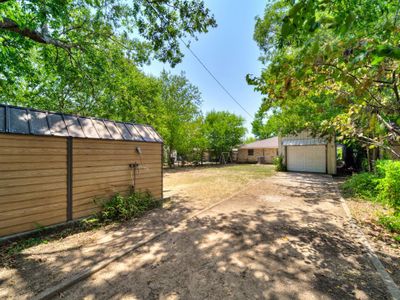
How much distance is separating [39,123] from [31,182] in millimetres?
1161

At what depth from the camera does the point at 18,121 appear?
354 centimetres

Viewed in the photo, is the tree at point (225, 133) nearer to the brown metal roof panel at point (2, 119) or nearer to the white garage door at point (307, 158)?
the white garage door at point (307, 158)

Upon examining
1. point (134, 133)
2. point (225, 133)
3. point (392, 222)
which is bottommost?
point (392, 222)

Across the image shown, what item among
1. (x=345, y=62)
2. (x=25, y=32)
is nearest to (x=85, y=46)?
(x=25, y=32)

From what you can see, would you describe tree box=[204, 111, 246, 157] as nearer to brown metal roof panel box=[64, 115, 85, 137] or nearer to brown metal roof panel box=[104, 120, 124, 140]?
brown metal roof panel box=[104, 120, 124, 140]

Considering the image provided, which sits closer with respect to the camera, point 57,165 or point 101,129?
point 57,165

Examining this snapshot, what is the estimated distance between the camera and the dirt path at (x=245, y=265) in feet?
7.41

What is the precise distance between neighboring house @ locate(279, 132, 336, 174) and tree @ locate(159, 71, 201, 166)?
963 cm

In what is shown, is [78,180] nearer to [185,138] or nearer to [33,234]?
[33,234]

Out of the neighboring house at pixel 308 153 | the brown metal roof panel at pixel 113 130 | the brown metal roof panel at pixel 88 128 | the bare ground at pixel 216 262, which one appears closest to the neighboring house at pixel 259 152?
the neighboring house at pixel 308 153

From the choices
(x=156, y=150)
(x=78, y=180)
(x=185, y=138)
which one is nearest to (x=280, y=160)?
(x=185, y=138)

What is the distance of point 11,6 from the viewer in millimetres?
5234

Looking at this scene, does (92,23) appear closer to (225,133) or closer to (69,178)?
(69,178)

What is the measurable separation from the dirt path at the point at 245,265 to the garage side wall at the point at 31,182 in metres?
2.04
